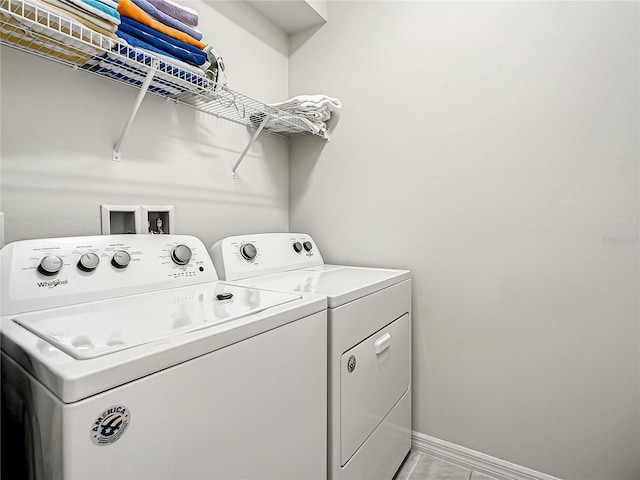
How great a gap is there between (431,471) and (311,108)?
1.74 metres

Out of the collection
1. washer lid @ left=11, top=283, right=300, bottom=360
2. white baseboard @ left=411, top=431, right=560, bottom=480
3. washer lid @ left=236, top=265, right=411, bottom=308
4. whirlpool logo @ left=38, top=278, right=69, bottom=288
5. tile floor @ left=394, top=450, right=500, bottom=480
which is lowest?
tile floor @ left=394, top=450, right=500, bottom=480

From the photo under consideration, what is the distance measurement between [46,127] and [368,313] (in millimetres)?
1187

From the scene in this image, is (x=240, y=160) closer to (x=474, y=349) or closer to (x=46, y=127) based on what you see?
(x=46, y=127)

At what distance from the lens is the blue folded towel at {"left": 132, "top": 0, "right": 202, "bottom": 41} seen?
1062mm

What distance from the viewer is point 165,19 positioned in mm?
1108

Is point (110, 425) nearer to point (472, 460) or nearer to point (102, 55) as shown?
point (102, 55)

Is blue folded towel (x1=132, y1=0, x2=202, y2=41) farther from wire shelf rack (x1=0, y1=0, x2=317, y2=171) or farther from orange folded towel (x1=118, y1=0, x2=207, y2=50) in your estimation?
wire shelf rack (x1=0, y1=0, x2=317, y2=171)

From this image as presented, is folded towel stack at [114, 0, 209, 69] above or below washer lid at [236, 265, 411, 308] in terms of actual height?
above

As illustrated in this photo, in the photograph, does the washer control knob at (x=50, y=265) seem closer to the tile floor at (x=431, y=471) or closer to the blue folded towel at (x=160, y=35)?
the blue folded towel at (x=160, y=35)

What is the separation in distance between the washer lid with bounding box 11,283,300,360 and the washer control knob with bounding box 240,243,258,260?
1.26 ft

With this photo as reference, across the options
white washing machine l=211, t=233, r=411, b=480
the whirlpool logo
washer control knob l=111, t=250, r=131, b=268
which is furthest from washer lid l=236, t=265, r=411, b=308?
the whirlpool logo

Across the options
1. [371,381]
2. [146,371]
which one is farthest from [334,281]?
[146,371]

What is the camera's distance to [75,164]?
3.72 ft

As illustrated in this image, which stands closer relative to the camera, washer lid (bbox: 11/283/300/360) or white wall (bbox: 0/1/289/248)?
washer lid (bbox: 11/283/300/360)
